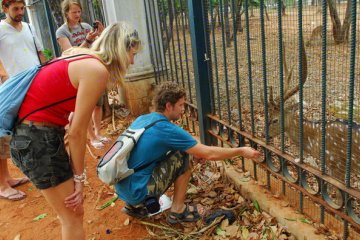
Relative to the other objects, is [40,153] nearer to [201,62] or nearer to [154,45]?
[201,62]

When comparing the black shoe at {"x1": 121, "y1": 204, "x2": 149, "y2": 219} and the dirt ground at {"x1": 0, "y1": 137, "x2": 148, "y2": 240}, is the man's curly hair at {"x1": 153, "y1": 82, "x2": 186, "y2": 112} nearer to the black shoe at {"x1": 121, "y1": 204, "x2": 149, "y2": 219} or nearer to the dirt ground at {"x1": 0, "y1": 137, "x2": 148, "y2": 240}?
the black shoe at {"x1": 121, "y1": 204, "x2": 149, "y2": 219}

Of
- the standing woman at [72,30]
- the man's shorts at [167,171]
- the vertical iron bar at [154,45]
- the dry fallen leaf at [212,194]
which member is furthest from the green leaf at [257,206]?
the vertical iron bar at [154,45]

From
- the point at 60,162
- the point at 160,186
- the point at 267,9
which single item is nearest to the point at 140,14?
the point at 267,9

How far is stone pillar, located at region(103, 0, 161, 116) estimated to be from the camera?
485cm

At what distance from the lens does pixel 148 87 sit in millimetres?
5172

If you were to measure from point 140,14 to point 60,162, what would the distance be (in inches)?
129

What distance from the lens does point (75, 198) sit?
2.16 metres

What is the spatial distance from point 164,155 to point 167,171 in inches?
4.8

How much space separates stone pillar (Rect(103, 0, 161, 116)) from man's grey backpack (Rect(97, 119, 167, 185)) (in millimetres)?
2254

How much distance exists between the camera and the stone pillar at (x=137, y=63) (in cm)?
485

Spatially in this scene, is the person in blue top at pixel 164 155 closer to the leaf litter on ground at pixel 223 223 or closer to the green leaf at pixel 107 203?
the leaf litter on ground at pixel 223 223

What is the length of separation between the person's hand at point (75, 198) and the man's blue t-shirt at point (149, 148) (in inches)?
21.0

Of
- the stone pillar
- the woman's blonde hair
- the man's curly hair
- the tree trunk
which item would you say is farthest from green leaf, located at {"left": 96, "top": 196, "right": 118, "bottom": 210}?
the tree trunk

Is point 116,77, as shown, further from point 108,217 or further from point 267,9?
point 267,9
